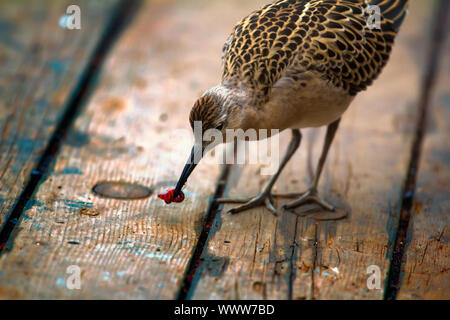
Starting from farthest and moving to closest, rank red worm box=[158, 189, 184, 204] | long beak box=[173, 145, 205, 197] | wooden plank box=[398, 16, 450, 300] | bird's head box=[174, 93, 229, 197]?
red worm box=[158, 189, 184, 204] < long beak box=[173, 145, 205, 197] < bird's head box=[174, 93, 229, 197] < wooden plank box=[398, 16, 450, 300]

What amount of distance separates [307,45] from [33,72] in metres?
2.48

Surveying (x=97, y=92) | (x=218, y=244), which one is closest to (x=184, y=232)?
(x=218, y=244)

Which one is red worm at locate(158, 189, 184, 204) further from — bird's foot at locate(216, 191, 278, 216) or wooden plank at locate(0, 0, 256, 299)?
bird's foot at locate(216, 191, 278, 216)

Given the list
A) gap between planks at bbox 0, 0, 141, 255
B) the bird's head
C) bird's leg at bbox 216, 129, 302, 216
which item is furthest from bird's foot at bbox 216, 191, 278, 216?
gap between planks at bbox 0, 0, 141, 255

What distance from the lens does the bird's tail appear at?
15.2 ft

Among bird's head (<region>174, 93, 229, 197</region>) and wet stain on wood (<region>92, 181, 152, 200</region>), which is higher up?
bird's head (<region>174, 93, 229, 197</region>)

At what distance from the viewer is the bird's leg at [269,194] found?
426 centimetres

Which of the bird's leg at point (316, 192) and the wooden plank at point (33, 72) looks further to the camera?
the wooden plank at point (33, 72)

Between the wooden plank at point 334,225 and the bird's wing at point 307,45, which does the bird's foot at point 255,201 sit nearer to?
the wooden plank at point 334,225

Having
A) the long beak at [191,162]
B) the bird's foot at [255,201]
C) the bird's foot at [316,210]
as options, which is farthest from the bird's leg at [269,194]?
the long beak at [191,162]

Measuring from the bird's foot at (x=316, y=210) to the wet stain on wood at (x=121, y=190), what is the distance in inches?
35.5

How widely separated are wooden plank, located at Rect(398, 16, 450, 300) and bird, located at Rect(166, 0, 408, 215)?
626 mm
